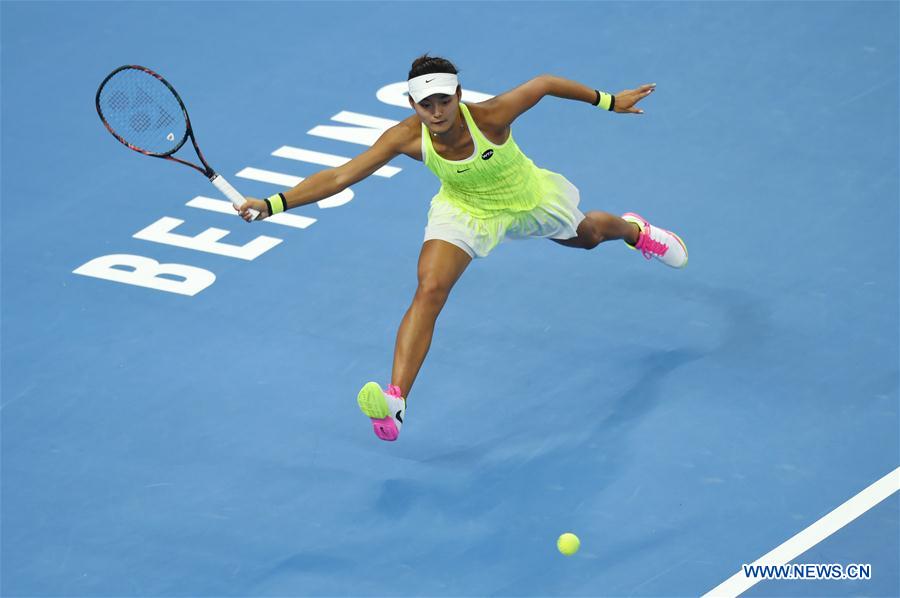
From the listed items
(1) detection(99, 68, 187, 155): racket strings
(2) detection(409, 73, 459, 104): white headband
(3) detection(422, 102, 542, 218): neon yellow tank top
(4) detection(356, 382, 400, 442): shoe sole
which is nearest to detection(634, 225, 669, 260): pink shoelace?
(3) detection(422, 102, 542, 218): neon yellow tank top

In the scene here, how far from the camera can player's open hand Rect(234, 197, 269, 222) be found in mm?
7758

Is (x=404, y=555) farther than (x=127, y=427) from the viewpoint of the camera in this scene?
No

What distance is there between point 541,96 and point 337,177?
47.1 inches

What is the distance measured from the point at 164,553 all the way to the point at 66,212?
12.1 feet

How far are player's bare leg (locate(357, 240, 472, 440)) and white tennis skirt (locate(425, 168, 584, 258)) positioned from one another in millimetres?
81

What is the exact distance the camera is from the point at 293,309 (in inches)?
378

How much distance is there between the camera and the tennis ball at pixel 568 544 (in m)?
7.60

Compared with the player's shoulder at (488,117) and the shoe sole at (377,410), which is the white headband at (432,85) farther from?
the shoe sole at (377,410)

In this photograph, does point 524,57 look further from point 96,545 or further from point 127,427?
point 96,545

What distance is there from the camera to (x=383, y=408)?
777cm

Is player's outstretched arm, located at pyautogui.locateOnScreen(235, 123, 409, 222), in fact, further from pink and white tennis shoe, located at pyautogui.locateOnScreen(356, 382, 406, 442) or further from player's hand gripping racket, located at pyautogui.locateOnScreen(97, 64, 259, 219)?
pink and white tennis shoe, located at pyautogui.locateOnScreen(356, 382, 406, 442)

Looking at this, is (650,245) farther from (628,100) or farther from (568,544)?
(568,544)

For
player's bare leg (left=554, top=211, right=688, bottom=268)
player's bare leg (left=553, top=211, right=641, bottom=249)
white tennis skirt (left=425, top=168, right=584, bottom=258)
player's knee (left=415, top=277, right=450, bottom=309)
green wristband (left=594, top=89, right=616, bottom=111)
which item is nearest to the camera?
player's knee (left=415, top=277, right=450, bottom=309)

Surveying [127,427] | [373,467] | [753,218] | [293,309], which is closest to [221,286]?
[293,309]
